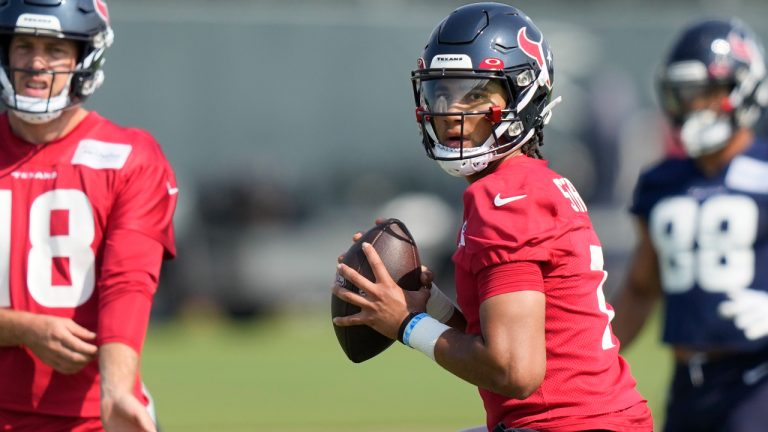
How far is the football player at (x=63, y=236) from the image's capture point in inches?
170

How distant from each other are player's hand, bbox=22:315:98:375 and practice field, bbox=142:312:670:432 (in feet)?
16.2

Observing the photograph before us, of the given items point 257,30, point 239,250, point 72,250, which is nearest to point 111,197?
point 72,250

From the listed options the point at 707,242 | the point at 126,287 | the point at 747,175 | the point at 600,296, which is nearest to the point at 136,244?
the point at 126,287

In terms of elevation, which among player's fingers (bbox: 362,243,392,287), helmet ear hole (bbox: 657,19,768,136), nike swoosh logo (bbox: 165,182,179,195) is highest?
helmet ear hole (bbox: 657,19,768,136)

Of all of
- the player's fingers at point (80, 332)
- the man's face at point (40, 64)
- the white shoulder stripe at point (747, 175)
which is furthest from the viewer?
the white shoulder stripe at point (747, 175)

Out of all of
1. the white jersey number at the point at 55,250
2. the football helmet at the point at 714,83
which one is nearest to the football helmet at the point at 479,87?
the white jersey number at the point at 55,250

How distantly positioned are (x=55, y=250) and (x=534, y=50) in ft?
5.60

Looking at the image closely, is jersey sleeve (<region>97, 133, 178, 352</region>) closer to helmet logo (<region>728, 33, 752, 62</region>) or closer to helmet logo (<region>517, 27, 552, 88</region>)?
helmet logo (<region>517, 27, 552, 88</region>)

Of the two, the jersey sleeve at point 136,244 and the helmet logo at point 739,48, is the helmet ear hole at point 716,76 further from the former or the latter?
the jersey sleeve at point 136,244

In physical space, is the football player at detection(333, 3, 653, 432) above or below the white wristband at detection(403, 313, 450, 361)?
above

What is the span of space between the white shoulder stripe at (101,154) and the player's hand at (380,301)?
38.7 inches

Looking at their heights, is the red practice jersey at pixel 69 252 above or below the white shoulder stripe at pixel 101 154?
below

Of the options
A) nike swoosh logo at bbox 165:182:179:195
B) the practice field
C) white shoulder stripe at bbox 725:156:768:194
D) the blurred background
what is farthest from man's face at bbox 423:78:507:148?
the blurred background

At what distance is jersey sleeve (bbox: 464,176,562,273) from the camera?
3803 millimetres
